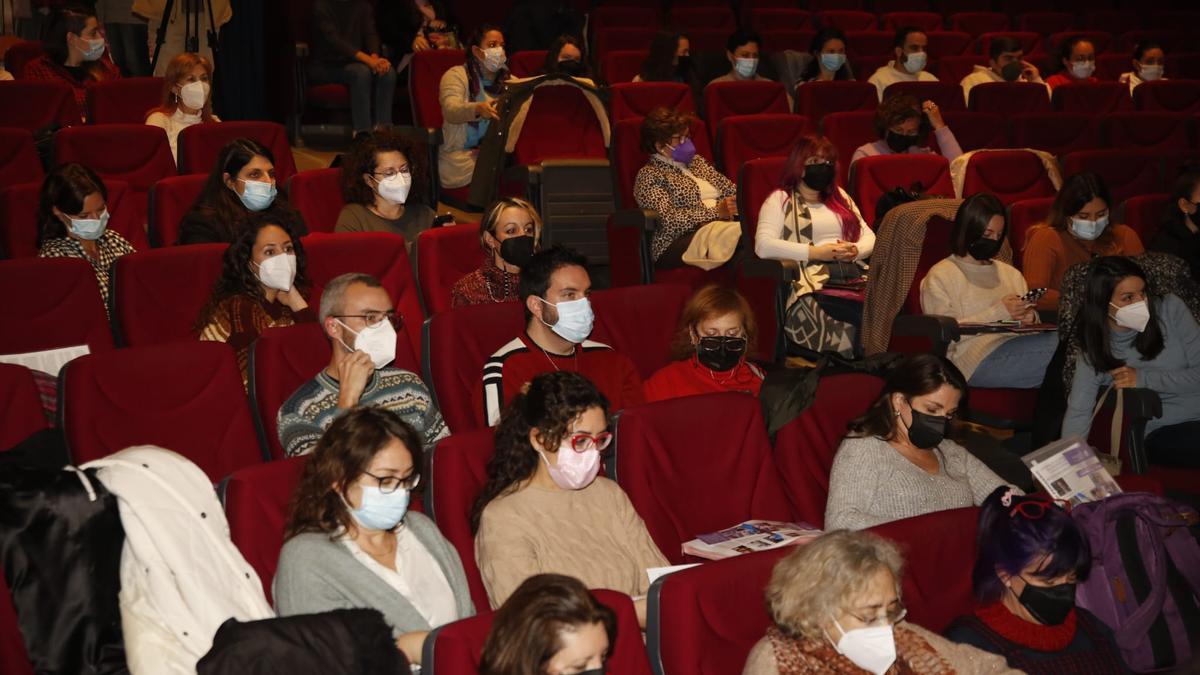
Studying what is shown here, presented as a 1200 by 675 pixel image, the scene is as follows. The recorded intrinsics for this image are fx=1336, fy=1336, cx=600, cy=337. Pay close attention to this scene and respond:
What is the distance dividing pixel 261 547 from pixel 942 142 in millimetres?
4744

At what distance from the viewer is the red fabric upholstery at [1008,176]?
5.90 m

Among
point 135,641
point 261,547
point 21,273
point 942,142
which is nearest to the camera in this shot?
point 135,641

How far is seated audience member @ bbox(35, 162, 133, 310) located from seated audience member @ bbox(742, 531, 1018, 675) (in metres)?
2.70

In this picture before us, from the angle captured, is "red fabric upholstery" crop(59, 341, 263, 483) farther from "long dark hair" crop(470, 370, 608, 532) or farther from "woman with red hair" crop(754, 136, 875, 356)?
"woman with red hair" crop(754, 136, 875, 356)

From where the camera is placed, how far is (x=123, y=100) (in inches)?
240

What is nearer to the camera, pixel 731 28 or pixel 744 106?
pixel 744 106

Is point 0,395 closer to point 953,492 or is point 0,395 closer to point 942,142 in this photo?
point 953,492

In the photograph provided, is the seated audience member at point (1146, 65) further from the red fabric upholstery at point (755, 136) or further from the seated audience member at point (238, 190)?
the seated audience member at point (238, 190)

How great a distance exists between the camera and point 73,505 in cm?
234

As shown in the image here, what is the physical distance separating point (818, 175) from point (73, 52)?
3.72 metres

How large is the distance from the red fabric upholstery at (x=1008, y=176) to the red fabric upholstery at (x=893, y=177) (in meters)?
0.13

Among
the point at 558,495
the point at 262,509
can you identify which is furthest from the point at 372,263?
the point at 262,509

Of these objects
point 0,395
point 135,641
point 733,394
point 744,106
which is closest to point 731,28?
point 744,106

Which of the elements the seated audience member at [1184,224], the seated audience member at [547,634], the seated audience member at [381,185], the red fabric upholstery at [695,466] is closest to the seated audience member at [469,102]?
the seated audience member at [381,185]
